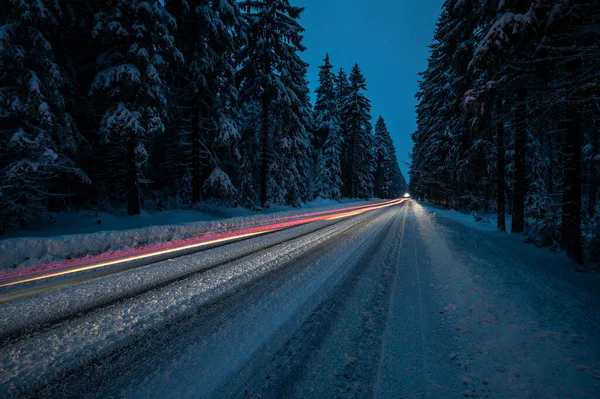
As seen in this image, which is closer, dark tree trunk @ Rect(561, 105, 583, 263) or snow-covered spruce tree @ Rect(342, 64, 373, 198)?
dark tree trunk @ Rect(561, 105, 583, 263)

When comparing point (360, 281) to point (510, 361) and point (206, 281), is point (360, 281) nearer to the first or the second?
point (510, 361)

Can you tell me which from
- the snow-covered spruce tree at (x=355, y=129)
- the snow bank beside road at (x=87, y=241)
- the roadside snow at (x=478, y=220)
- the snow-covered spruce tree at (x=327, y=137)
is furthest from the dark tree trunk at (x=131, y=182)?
the snow-covered spruce tree at (x=355, y=129)

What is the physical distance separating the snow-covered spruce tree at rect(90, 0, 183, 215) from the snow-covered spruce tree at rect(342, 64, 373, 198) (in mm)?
31603

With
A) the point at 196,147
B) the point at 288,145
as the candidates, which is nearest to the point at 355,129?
the point at 288,145

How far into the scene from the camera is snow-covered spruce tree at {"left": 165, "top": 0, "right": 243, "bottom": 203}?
513 inches

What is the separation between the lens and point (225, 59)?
1451cm

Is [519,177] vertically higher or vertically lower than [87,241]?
higher

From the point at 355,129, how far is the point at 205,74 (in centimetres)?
3016

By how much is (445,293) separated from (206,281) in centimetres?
365

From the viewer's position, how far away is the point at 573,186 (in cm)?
631

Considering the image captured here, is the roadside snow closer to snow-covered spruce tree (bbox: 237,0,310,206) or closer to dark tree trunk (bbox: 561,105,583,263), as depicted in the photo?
dark tree trunk (bbox: 561,105,583,263)

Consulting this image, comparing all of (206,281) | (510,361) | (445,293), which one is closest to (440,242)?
(445,293)

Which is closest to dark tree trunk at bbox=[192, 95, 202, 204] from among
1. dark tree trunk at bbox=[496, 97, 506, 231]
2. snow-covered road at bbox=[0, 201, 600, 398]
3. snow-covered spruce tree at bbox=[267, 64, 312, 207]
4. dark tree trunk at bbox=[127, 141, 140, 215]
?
dark tree trunk at bbox=[127, 141, 140, 215]

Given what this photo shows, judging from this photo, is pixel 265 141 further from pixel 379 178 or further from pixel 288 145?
pixel 379 178
